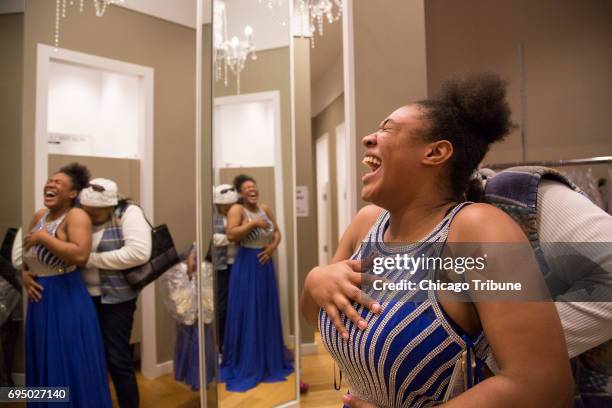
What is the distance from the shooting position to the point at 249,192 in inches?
58.6

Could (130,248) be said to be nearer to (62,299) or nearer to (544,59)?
(62,299)

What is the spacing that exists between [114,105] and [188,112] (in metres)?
0.25

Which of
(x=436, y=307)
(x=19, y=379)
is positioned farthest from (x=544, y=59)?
(x=19, y=379)

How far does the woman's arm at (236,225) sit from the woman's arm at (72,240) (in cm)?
51

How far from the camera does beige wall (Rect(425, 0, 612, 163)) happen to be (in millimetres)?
849

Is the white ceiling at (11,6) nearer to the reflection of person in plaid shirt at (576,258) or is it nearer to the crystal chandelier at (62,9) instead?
the crystal chandelier at (62,9)

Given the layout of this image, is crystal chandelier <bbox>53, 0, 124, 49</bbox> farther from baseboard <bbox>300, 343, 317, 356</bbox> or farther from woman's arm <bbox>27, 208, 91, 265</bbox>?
baseboard <bbox>300, 343, 317, 356</bbox>

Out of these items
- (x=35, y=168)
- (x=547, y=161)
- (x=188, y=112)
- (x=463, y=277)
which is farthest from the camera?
(x=188, y=112)

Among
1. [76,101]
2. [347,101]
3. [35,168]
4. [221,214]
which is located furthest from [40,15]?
[347,101]

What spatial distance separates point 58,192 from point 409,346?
1059 mm

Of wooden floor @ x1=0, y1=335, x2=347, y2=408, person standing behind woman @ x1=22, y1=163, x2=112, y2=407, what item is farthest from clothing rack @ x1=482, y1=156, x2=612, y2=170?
person standing behind woman @ x1=22, y1=163, x2=112, y2=407

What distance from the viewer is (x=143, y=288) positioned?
1.18 meters

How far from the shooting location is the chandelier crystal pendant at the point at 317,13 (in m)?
1.35

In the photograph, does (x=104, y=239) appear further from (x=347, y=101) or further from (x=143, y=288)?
(x=347, y=101)
